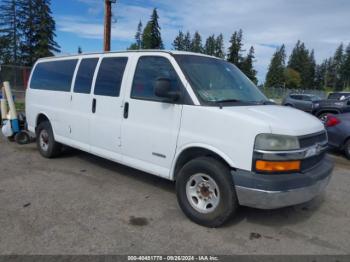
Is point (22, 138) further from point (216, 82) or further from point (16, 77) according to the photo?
point (16, 77)

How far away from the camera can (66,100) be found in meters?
5.76

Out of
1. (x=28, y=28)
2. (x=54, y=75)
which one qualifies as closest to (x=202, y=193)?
(x=54, y=75)

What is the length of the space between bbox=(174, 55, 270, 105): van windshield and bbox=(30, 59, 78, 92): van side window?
8.49 feet

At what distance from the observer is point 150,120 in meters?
4.26

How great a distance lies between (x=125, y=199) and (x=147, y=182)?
809mm

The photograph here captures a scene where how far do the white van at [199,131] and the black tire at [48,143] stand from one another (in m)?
0.95

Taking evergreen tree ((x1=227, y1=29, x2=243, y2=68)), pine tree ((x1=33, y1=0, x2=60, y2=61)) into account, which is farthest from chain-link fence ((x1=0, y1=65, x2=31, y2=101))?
evergreen tree ((x1=227, y1=29, x2=243, y2=68))

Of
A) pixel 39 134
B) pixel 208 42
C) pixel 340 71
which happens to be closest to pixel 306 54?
pixel 340 71

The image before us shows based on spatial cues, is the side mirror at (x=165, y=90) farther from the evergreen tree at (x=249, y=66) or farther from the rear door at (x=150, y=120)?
the evergreen tree at (x=249, y=66)

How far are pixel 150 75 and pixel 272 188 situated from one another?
223cm

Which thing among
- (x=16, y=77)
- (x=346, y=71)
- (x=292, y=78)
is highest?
(x=346, y=71)

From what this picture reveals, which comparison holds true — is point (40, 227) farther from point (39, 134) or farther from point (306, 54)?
point (306, 54)

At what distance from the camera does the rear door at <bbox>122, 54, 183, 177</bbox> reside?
4039mm

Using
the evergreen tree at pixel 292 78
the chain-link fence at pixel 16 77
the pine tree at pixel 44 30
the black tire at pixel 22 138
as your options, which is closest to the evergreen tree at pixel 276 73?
the evergreen tree at pixel 292 78
